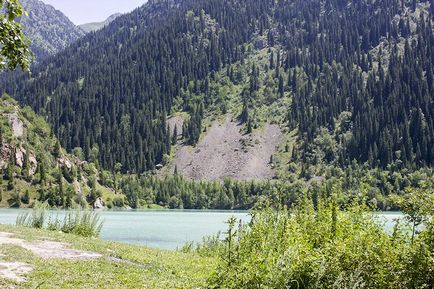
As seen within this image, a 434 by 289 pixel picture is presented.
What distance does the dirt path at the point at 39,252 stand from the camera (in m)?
19.3

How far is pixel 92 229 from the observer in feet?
129

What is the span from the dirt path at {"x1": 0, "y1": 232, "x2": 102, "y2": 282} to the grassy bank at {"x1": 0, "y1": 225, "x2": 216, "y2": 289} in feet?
1.58

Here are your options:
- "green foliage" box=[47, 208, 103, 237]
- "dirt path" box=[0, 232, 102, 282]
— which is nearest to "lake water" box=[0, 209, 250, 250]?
"green foliage" box=[47, 208, 103, 237]

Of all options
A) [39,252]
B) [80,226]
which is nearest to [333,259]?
[39,252]

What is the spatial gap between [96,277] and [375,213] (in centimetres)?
1114

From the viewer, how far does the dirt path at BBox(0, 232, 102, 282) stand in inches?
759

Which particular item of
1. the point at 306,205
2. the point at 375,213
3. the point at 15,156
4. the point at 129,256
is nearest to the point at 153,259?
the point at 129,256

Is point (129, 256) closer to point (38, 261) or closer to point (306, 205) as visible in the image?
point (38, 261)

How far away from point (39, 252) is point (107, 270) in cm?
443

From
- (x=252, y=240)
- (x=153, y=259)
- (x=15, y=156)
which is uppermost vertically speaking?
(x=15, y=156)

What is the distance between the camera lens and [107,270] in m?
21.8

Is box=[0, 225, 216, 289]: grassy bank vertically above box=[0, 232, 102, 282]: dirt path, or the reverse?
box=[0, 232, 102, 282]: dirt path

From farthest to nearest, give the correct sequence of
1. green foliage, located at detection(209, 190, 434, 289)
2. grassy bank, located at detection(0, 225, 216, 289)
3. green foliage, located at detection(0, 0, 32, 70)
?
1. grassy bank, located at detection(0, 225, 216, 289)
2. green foliage, located at detection(209, 190, 434, 289)
3. green foliage, located at detection(0, 0, 32, 70)

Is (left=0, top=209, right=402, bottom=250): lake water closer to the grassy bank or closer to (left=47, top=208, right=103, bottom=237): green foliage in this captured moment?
(left=47, top=208, right=103, bottom=237): green foliage
